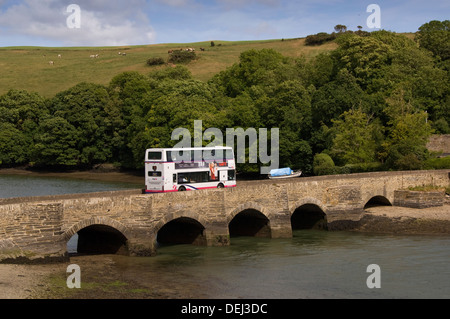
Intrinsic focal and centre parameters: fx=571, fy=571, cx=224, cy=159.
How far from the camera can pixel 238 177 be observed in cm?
8188

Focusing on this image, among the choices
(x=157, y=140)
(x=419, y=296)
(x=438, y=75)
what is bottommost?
(x=419, y=296)

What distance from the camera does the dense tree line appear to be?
67.0 metres

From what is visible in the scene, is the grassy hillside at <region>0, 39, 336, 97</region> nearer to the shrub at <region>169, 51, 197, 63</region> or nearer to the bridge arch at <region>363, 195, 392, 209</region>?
the shrub at <region>169, 51, 197, 63</region>

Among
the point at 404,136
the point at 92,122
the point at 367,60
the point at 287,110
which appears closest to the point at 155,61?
the point at 92,122

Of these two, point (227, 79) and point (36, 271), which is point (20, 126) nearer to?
point (227, 79)

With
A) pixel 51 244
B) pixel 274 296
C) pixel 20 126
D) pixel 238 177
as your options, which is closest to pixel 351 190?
pixel 274 296

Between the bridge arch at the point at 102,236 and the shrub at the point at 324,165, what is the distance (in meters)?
32.5

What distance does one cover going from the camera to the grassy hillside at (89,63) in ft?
409

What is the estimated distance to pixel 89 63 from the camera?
464 ft

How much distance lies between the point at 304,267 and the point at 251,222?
11.0 meters

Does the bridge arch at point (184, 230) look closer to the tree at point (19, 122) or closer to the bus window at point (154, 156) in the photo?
the bus window at point (154, 156)

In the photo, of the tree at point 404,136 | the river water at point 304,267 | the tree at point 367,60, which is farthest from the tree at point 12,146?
the tree at point 404,136
